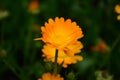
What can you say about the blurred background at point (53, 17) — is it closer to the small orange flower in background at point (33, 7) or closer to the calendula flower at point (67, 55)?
the small orange flower in background at point (33, 7)

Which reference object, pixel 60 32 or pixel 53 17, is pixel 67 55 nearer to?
pixel 60 32

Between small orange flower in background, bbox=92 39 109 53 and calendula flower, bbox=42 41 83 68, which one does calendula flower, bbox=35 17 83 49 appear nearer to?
calendula flower, bbox=42 41 83 68

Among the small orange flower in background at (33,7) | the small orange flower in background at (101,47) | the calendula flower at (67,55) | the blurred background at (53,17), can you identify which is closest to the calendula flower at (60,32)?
the calendula flower at (67,55)

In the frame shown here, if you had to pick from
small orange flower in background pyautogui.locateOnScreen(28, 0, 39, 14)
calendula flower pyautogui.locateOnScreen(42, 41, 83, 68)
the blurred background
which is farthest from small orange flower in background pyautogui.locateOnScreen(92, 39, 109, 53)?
calendula flower pyautogui.locateOnScreen(42, 41, 83, 68)

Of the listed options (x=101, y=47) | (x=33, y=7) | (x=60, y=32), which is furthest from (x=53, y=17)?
(x=60, y=32)

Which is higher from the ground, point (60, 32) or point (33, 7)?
point (33, 7)

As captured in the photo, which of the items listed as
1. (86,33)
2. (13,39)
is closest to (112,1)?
(86,33)

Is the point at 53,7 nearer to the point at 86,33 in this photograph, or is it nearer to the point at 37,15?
the point at 37,15
